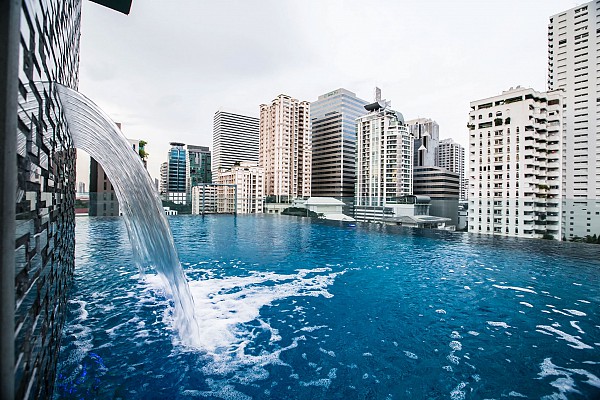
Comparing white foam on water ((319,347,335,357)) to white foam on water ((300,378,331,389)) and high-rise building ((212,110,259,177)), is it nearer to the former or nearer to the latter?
white foam on water ((300,378,331,389))

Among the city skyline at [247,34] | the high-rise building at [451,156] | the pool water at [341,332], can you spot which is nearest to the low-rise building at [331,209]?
the city skyline at [247,34]

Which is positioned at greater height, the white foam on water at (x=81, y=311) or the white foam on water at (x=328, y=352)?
the white foam on water at (x=81, y=311)

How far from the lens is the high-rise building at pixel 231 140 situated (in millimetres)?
105938

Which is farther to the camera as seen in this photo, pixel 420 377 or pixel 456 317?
pixel 456 317

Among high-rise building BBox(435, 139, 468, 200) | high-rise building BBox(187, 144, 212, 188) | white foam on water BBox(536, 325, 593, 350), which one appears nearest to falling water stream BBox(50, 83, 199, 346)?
white foam on water BBox(536, 325, 593, 350)

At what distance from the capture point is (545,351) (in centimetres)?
321

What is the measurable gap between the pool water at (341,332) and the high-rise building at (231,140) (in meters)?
101

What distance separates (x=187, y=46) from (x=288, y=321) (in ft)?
55.7

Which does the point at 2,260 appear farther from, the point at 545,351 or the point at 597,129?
the point at 597,129

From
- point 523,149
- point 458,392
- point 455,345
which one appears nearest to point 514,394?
point 458,392

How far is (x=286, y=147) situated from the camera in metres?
66.2

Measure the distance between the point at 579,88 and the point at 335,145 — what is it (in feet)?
148

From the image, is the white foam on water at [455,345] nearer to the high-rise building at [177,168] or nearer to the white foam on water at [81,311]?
the white foam on water at [81,311]

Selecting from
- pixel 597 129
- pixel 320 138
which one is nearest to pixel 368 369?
pixel 597 129
